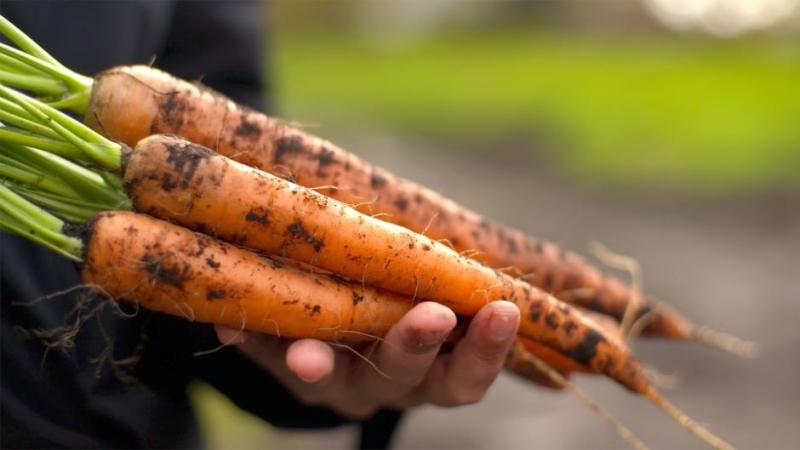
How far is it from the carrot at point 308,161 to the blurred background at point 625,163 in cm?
13

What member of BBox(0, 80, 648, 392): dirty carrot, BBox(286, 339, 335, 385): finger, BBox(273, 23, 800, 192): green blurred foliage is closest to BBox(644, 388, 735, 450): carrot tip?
BBox(0, 80, 648, 392): dirty carrot

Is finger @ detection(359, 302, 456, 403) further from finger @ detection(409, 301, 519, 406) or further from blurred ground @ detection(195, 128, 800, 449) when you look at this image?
blurred ground @ detection(195, 128, 800, 449)

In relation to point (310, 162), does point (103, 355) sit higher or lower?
lower

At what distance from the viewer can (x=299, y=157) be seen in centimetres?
177

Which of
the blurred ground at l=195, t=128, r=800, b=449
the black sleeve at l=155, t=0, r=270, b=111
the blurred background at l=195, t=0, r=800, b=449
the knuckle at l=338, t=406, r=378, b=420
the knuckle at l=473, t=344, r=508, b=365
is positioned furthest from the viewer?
the blurred background at l=195, t=0, r=800, b=449

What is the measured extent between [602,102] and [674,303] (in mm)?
6055

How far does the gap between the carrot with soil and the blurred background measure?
0.13 meters

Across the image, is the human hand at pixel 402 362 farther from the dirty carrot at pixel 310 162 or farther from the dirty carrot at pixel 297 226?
the dirty carrot at pixel 310 162

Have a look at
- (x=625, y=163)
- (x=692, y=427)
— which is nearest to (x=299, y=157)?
(x=692, y=427)

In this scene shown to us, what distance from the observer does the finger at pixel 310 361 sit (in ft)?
4.77

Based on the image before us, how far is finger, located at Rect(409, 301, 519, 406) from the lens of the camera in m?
1.49

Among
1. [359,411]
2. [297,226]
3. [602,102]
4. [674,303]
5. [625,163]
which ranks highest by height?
[602,102]

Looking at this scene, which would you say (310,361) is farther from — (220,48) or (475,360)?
(220,48)

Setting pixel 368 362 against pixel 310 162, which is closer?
pixel 368 362
